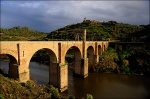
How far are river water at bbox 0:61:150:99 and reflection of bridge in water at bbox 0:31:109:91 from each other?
240cm

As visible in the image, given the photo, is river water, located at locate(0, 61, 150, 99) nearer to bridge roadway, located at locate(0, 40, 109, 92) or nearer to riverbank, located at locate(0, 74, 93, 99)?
bridge roadway, located at locate(0, 40, 109, 92)

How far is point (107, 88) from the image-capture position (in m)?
30.3

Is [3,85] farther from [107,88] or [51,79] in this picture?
[107,88]

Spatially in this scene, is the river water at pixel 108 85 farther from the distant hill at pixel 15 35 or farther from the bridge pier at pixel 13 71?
the distant hill at pixel 15 35

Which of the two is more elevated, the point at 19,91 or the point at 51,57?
the point at 51,57

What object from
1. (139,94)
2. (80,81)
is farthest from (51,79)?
(139,94)

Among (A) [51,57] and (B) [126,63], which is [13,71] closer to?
(A) [51,57]

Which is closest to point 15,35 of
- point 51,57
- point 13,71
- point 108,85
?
point 51,57

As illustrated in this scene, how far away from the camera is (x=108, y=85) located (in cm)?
3219

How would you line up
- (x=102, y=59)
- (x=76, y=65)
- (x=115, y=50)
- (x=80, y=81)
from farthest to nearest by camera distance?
(x=115, y=50) → (x=102, y=59) → (x=76, y=65) → (x=80, y=81)

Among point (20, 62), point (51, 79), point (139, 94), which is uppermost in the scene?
point (20, 62)

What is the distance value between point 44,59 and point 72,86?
82.9 feet

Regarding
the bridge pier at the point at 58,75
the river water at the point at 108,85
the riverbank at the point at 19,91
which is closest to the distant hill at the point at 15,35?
the river water at the point at 108,85

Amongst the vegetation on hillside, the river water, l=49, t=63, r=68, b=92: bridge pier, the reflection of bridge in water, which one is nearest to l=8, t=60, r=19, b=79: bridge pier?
the reflection of bridge in water
